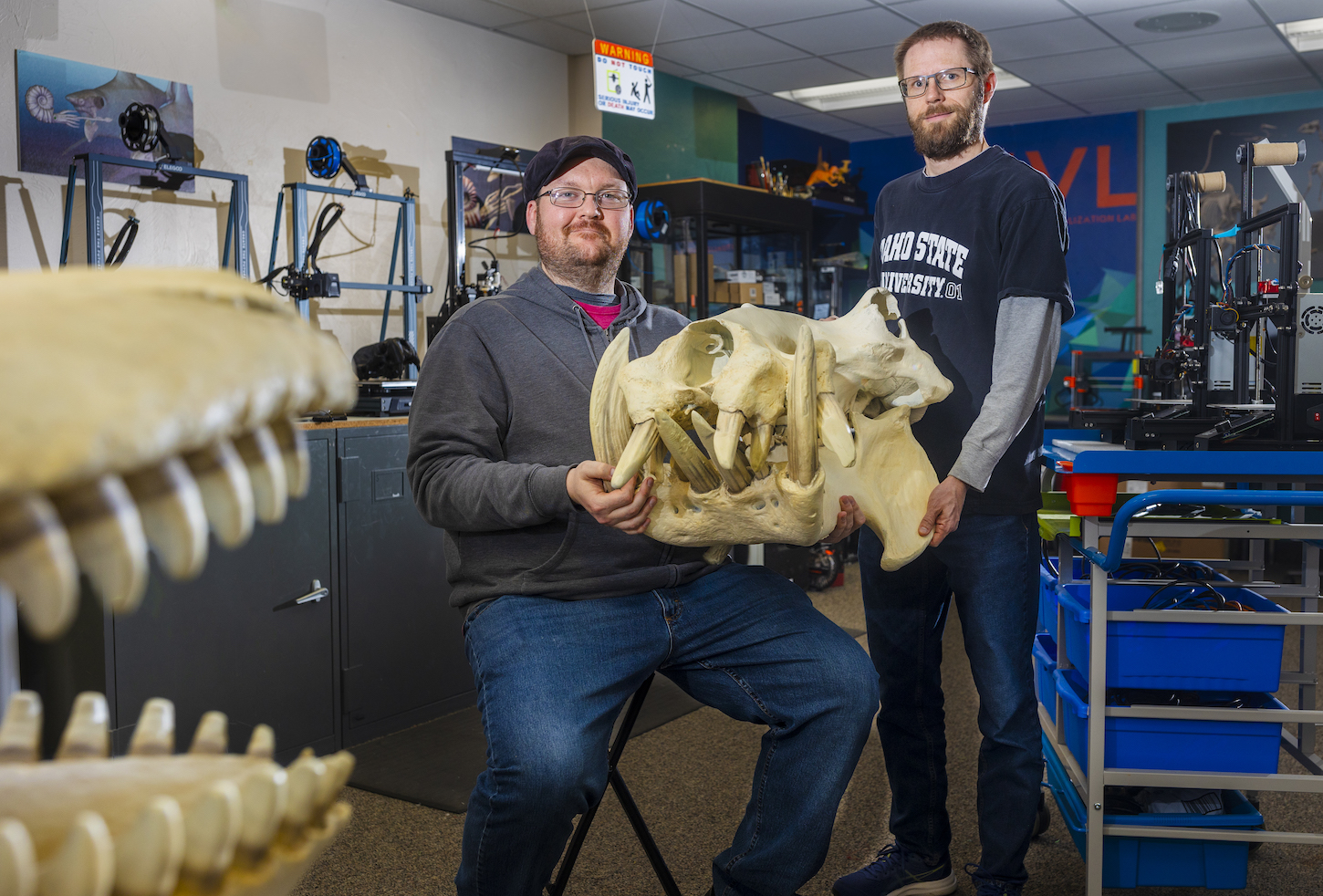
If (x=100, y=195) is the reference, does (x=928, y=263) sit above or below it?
below

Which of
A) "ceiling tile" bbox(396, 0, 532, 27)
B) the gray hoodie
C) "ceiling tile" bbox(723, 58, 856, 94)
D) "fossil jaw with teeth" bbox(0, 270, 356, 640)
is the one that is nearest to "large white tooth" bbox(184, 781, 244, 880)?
"fossil jaw with teeth" bbox(0, 270, 356, 640)

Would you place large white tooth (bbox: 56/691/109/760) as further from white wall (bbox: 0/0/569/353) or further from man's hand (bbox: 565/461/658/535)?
white wall (bbox: 0/0/569/353)

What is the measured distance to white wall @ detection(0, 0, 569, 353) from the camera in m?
3.48

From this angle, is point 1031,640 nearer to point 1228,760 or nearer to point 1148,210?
point 1228,760

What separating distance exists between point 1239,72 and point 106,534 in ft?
24.4

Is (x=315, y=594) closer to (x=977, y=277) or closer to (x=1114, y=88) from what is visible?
(x=977, y=277)

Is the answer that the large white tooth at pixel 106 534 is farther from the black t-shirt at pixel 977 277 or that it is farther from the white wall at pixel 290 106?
the white wall at pixel 290 106

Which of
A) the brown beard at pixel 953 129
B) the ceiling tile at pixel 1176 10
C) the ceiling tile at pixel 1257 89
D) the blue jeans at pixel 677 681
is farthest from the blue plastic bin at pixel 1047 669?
the ceiling tile at pixel 1257 89

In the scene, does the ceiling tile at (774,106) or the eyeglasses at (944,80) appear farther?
the ceiling tile at (774,106)

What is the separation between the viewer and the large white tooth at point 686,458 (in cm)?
140

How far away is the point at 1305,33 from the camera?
18.3 ft

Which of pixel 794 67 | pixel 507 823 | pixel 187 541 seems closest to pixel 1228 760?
pixel 507 823

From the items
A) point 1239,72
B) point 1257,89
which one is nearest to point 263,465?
point 1239,72

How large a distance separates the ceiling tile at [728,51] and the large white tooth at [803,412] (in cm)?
454
